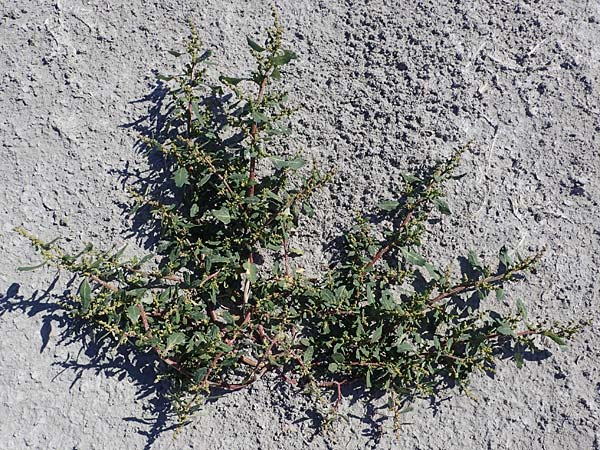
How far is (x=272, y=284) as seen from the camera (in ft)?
9.16

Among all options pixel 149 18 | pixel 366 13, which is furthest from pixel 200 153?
pixel 366 13

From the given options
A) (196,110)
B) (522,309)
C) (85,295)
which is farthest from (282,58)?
(522,309)

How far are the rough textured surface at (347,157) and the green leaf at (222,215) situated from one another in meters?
0.42

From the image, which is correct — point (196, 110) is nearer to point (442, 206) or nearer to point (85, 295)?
point (85, 295)

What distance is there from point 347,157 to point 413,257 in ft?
1.79

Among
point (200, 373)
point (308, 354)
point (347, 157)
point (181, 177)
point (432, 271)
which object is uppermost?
point (347, 157)

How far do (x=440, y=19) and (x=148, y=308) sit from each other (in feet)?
5.97

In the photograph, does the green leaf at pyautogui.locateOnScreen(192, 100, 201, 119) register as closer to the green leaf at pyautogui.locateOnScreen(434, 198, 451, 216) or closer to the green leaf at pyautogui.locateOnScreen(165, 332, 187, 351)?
the green leaf at pyautogui.locateOnScreen(165, 332, 187, 351)

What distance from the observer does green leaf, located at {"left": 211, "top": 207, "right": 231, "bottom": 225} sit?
105 inches

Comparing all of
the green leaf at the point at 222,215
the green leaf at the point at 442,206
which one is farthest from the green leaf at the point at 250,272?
the green leaf at the point at 442,206

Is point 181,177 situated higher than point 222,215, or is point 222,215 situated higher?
point 181,177

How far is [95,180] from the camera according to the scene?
9.46ft

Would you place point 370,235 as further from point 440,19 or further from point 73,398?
point 73,398

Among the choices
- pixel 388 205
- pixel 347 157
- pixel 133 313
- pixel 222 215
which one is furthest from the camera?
pixel 347 157
